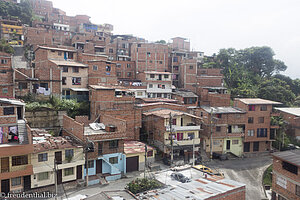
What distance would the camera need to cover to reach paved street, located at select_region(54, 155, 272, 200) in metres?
24.4

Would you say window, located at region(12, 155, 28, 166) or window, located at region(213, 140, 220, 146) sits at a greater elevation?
window, located at region(12, 155, 28, 166)

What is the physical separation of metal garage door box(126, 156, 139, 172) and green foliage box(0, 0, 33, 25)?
56387mm

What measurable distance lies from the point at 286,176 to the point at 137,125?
18936 millimetres

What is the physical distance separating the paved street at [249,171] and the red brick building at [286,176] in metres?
3.51

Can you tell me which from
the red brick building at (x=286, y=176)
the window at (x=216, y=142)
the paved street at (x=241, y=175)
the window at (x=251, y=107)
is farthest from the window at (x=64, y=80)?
the red brick building at (x=286, y=176)

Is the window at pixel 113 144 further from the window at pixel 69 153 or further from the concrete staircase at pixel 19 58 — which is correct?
the concrete staircase at pixel 19 58

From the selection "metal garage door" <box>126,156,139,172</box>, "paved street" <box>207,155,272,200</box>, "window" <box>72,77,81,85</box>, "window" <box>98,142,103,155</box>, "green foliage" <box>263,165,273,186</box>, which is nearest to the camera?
"window" <box>98,142,103,155</box>

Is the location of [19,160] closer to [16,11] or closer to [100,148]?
[100,148]

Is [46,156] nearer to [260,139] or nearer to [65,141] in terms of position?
[65,141]

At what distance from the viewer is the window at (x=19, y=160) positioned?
71.1 feet

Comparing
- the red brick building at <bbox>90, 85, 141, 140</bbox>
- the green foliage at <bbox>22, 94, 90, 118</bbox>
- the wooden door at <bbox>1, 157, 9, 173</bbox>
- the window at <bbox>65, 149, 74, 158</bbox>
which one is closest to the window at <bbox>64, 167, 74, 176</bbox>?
the window at <bbox>65, 149, 74, 158</bbox>

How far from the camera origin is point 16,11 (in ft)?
225

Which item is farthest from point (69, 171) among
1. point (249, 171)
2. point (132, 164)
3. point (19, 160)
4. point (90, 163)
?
point (249, 171)

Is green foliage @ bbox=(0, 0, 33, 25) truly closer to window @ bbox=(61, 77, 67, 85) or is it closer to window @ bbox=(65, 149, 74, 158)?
window @ bbox=(61, 77, 67, 85)
